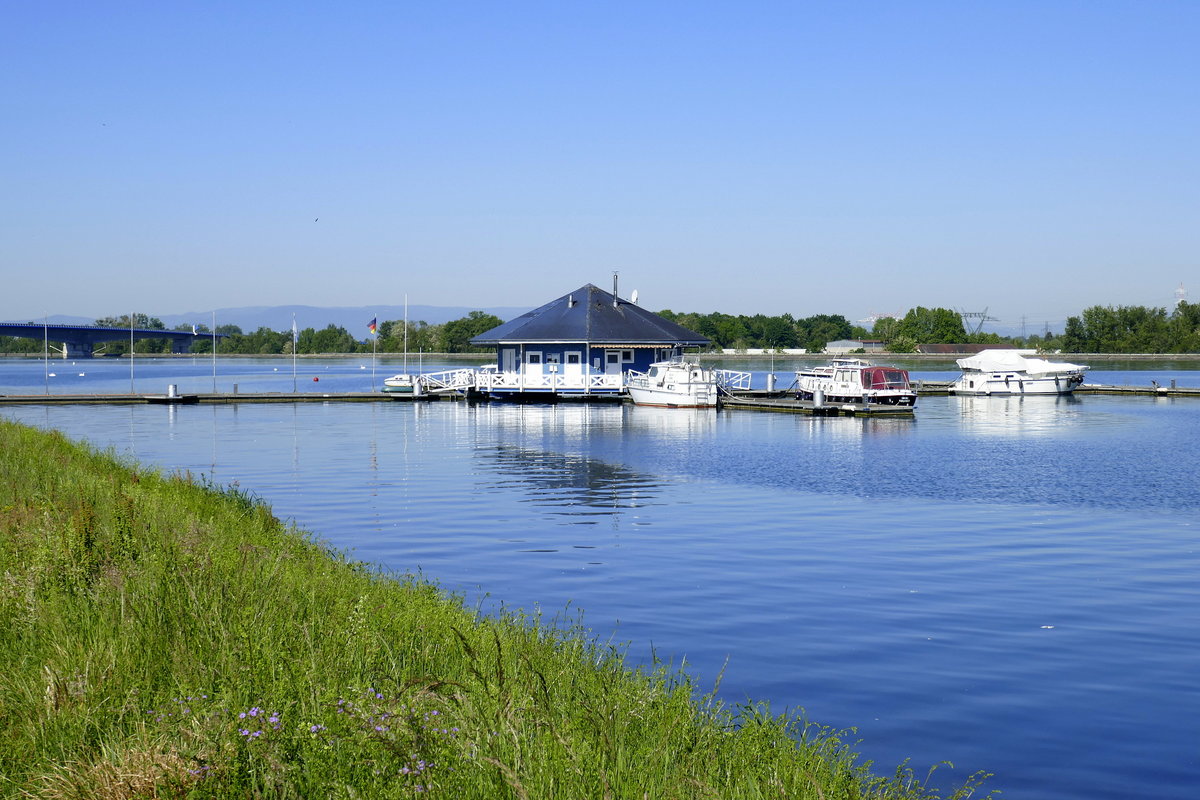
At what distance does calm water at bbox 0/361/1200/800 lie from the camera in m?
10.8

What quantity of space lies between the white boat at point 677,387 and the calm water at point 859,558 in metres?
17.6

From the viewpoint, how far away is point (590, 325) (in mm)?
71875

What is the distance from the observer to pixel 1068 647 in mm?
13398

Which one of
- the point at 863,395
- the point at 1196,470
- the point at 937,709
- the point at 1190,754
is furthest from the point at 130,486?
the point at 863,395

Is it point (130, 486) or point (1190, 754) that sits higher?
point (130, 486)

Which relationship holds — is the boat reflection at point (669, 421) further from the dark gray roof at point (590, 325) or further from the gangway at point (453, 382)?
the gangway at point (453, 382)

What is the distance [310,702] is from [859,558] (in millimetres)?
13997

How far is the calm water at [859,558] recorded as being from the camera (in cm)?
1080

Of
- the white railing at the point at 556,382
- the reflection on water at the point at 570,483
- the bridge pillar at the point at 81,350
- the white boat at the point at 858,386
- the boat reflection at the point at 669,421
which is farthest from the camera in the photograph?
the bridge pillar at the point at 81,350

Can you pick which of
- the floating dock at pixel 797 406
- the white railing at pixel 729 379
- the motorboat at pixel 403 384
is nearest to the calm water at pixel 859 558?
the floating dock at pixel 797 406

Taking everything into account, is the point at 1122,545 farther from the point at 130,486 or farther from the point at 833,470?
the point at 130,486

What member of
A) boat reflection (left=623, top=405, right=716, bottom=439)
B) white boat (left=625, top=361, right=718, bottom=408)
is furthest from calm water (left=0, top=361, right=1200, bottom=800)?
white boat (left=625, top=361, right=718, bottom=408)

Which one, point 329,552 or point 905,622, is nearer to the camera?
point 905,622

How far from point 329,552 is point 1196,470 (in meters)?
28.6
